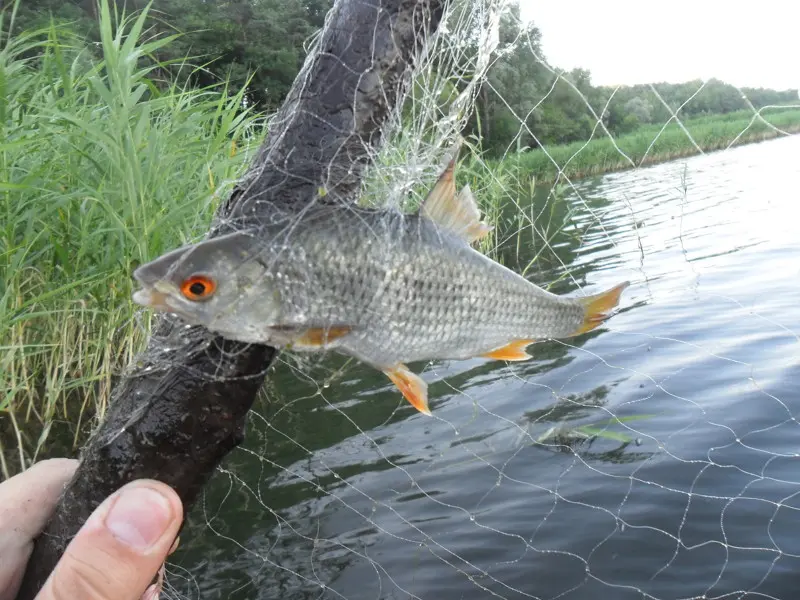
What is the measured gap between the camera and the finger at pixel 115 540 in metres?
1.44

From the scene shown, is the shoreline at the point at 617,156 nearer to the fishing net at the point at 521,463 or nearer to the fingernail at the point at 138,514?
the fishing net at the point at 521,463

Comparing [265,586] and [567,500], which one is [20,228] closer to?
[265,586]

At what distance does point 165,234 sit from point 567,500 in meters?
3.19

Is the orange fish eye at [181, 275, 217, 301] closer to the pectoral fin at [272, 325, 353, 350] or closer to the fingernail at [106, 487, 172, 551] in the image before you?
the pectoral fin at [272, 325, 353, 350]

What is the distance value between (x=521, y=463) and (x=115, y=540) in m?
3.52

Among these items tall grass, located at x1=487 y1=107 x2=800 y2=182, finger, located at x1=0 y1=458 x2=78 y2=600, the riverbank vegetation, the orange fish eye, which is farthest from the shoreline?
the orange fish eye

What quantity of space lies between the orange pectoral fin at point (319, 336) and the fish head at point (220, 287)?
7cm


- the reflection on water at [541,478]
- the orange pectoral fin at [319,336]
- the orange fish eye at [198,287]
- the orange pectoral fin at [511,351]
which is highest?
the orange fish eye at [198,287]

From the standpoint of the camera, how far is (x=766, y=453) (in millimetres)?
4242

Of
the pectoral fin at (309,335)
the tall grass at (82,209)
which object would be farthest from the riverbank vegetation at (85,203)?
the pectoral fin at (309,335)

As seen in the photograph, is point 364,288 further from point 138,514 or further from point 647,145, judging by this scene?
point 647,145

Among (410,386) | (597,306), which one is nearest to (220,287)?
(410,386)

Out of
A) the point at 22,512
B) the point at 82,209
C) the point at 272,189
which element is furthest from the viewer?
the point at 82,209

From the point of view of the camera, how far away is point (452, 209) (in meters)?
1.39
